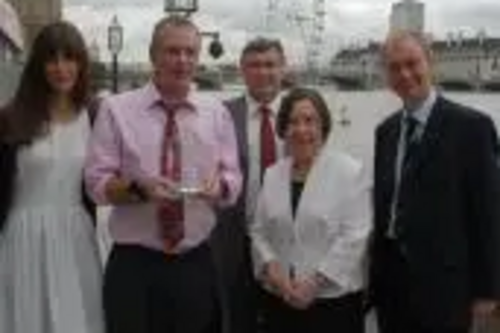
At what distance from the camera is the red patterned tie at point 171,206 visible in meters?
4.12

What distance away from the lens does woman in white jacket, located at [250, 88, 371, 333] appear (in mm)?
4488

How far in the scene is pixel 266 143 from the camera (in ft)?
16.9

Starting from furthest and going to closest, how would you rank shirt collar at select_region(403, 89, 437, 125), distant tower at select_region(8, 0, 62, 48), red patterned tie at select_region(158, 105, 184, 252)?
distant tower at select_region(8, 0, 62, 48), shirt collar at select_region(403, 89, 437, 125), red patterned tie at select_region(158, 105, 184, 252)

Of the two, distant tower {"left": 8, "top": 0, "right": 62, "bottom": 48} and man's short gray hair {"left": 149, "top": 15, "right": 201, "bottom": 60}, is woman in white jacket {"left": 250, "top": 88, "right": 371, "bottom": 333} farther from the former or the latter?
distant tower {"left": 8, "top": 0, "right": 62, "bottom": 48}

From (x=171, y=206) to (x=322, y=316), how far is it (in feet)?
2.58

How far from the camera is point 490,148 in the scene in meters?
4.26

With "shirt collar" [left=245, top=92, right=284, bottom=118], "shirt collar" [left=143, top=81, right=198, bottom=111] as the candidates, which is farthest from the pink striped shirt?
"shirt collar" [left=245, top=92, right=284, bottom=118]

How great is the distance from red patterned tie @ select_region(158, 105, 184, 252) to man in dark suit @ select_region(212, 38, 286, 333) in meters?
0.59

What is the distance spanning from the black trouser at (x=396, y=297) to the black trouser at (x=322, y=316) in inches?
3.9

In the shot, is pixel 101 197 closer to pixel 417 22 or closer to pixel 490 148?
pixel 490 148

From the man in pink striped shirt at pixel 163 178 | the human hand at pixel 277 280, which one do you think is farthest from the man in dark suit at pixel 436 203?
the man in pink striped shirt at pixel 163 178

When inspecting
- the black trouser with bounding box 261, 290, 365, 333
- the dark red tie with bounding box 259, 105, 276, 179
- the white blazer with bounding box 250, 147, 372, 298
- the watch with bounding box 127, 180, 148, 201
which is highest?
the dark red tie with bounding box 259, 105, 276, 179

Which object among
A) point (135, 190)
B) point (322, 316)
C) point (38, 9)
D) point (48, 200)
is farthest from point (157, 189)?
point (38, 9)

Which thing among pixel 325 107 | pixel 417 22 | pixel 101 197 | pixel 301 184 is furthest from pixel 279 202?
pixel 417 22
